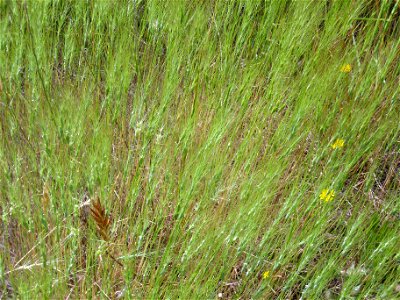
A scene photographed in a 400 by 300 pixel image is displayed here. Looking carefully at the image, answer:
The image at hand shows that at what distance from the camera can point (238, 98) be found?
5.56 ft

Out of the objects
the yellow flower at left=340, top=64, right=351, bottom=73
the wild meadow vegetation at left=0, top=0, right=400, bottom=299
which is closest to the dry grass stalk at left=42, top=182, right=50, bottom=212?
the wild meadow vegetation at left=0, top=0, right=400, bottom=299

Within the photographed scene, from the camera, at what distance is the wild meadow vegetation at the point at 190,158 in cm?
133

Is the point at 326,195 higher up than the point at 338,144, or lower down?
lower down

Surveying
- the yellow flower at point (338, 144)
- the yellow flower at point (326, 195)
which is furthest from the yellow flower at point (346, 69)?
the yellow flower at point (326, 195)

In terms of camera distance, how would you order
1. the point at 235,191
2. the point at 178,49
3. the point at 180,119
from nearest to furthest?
the point at 235,191, the point at 180,119, the point at 178,49

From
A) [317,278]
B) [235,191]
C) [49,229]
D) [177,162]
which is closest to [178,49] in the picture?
[177,162]

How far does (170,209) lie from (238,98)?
1.43 feet

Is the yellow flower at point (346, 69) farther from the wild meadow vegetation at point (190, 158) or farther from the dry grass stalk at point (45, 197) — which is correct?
the dry grass stalk at point (45, 197)

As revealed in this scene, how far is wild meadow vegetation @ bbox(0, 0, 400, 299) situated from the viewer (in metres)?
1.33

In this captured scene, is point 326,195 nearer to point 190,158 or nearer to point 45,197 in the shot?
point 190,158

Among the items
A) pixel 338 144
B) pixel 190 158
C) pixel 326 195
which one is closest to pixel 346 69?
pixel 338 144

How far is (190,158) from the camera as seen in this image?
1457 millimetres

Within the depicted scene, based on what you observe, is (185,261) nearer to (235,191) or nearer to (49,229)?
(235,191)

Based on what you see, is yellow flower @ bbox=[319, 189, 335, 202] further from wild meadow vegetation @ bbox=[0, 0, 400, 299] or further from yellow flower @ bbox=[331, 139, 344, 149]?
yellow flower @ bbox=[331, 139, 344, 149]
